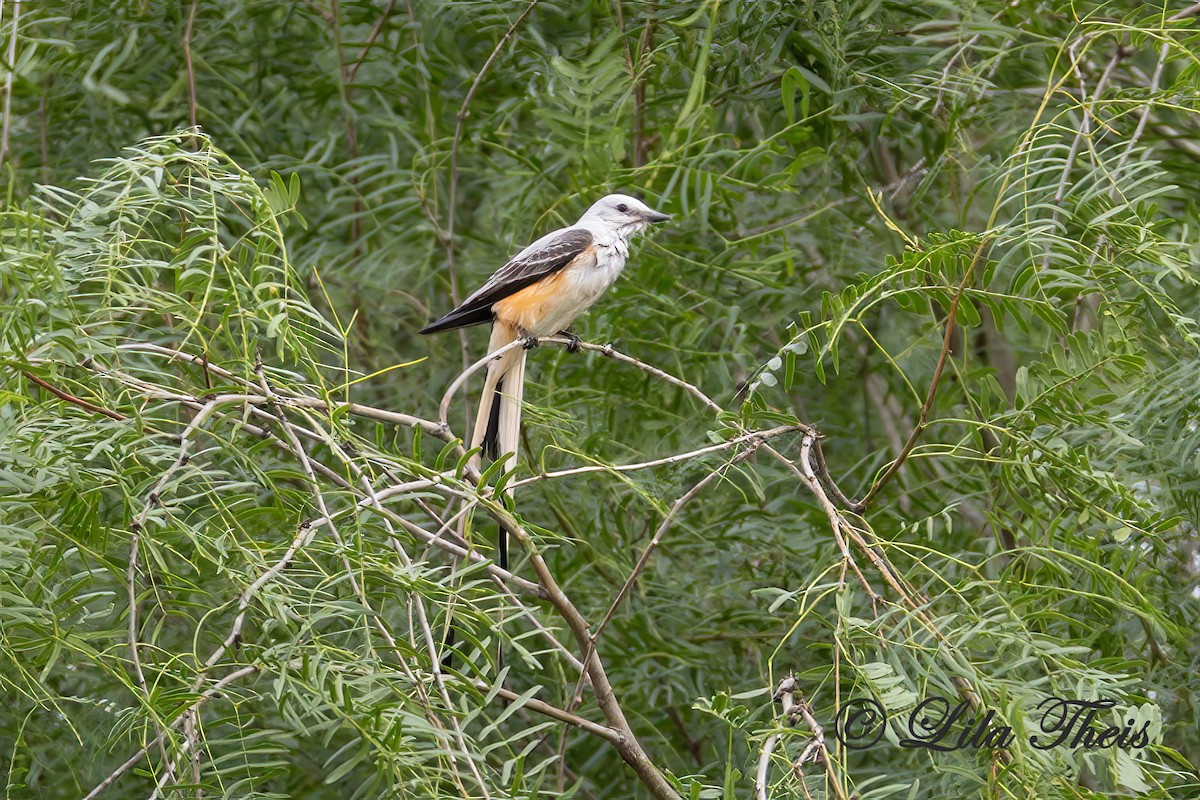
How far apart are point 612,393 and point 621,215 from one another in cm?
51

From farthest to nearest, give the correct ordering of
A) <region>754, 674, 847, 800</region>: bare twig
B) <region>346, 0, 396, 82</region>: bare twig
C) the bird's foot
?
<region>346, 0, 396, 82</region>: bare twig < the bird's foot < <region>754, 674, 847, 800</region>: bare twig

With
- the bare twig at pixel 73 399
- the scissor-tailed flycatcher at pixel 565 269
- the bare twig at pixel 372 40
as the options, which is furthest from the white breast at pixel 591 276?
the bare twig at pixel 73 399

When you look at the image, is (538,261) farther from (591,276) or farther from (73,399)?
(73,399)

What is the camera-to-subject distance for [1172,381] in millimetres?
2150

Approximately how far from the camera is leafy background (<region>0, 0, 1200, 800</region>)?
1.67 m

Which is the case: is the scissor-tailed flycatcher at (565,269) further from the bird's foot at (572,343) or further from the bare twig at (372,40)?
the bare twig at (372,40)

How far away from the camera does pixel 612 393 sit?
324 cm

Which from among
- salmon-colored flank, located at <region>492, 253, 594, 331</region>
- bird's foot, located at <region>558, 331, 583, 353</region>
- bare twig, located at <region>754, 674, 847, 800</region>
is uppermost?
bare twig, located at <region>754, 674, 847, 800</region>

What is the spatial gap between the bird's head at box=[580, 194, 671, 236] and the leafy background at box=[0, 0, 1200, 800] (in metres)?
0.08

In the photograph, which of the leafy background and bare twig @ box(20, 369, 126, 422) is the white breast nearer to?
the leafy background

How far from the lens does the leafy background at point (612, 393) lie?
1673 mm

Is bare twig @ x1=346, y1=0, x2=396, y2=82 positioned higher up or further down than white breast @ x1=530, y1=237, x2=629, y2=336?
higher up

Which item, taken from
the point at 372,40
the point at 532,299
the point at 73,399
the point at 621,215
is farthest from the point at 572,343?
the point at 73,399

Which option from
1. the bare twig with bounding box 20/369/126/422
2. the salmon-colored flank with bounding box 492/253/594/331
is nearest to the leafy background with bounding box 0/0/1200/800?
the bare twig with bounding box 20/369/126/422
